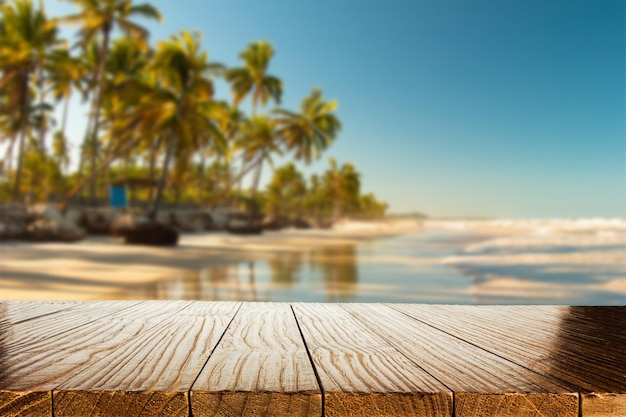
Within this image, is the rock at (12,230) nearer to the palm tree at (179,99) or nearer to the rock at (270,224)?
the palm tree at (179,99)

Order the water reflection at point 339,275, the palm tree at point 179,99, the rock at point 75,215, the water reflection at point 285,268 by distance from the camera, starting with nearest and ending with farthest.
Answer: the water reflection at point 339,275 < the water reflection at point 285,268 < the rock at point 75,215 < the palm tree at point 179,99

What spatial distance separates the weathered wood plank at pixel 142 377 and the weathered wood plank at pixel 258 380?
23mm

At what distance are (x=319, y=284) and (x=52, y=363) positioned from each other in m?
6.68

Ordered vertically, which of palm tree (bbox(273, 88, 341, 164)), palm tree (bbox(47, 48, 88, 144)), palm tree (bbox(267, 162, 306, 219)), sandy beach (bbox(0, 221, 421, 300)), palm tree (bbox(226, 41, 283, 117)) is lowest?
sandy beach (bbox(0, 221, 421, 300))

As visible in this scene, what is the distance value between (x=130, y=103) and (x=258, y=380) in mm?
16477

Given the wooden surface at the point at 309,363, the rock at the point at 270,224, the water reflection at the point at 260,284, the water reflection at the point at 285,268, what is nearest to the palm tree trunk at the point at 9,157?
the rock at the point at 270,224

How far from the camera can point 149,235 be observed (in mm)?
12555

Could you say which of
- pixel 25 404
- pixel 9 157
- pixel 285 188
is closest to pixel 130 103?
pixel 9 157

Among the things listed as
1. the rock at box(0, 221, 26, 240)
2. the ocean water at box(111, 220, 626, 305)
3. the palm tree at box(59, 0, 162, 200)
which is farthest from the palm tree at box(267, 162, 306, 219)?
the ocean water at box(111, 220, 626, 305)

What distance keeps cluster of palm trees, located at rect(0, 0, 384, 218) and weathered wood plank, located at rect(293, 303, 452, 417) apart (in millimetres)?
15091

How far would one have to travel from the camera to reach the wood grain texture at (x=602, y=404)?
1.78 feet

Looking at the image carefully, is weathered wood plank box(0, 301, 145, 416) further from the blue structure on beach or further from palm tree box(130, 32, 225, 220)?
the blue structure on beach

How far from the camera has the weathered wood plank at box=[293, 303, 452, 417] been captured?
54 centimetres

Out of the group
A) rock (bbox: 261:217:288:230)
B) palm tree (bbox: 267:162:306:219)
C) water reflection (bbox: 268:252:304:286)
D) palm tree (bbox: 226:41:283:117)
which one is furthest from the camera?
palm tree (bbox: 267:162:306:219)
